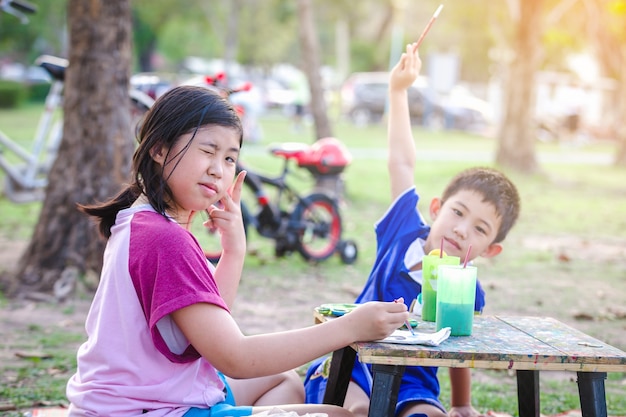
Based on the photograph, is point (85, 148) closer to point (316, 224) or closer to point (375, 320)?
point (316, 224)

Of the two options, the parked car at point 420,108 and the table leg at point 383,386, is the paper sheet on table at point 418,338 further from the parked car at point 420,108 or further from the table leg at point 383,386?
the parked car at point 420,108

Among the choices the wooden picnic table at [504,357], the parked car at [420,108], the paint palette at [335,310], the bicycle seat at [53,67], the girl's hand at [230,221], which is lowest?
the wooden picnic table at [504,357]

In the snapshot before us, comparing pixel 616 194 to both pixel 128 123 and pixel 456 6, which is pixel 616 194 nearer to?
pixel 128 123

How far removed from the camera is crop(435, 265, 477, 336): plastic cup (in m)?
2.54

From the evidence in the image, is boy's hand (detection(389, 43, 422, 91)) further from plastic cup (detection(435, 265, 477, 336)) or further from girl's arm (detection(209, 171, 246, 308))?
plastic cup (detection(435, 265, 477, 336))

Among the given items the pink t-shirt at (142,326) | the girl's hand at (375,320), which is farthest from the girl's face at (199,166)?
the girl's hand at (375,320)

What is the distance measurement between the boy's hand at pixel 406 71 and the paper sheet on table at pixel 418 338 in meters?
1.16

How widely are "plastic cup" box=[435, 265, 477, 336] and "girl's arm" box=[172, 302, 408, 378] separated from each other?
24 cm

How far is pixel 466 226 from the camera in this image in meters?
3.23

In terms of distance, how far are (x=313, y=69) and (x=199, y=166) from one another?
10750 mm

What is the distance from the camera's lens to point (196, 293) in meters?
2.20

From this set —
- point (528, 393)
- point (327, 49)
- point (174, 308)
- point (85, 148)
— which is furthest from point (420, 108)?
point (174, 308)

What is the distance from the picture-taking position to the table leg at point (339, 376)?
2869 millimetres

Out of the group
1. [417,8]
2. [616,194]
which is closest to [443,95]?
[417,8]
